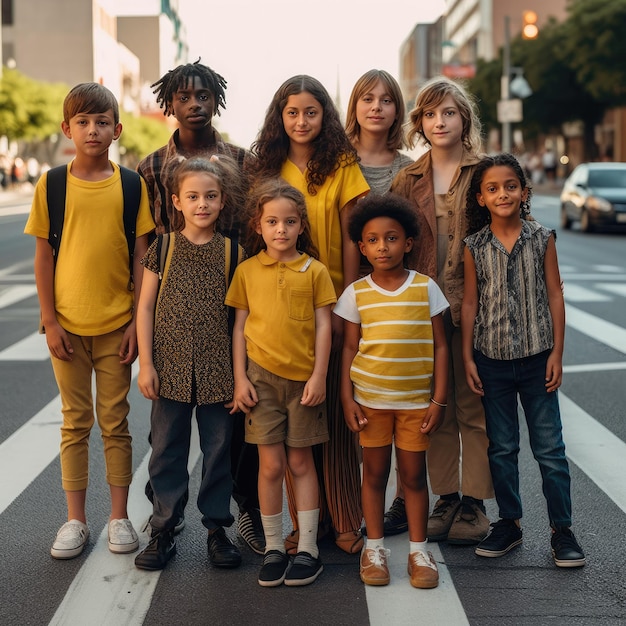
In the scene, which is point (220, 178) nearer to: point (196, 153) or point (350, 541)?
point (196, 153)

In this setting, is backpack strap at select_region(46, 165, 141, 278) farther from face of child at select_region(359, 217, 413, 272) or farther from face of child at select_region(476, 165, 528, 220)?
face of child at select_region(476, 165, 528, 220)

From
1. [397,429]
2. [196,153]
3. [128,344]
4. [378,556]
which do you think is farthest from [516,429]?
[196,153]

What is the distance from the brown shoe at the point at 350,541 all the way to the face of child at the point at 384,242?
1.12 meters

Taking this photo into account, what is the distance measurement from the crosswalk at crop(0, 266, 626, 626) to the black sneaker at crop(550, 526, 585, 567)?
0.45 m

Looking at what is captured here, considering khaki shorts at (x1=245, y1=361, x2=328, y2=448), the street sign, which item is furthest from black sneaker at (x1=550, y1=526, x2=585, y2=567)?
the street sign

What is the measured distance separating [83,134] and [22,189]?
183ft

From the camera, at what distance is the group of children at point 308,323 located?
4.07 m

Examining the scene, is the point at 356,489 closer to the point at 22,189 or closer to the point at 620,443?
the point at 620,443

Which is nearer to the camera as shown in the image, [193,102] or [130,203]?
[130,203]

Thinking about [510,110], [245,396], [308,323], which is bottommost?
[245,396]

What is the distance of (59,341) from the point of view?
4359 mm

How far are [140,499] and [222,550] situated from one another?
42.8 inches

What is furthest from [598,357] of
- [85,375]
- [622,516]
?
[85,375]

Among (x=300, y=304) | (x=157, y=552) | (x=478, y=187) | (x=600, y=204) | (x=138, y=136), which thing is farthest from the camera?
(x=138, y=136)
